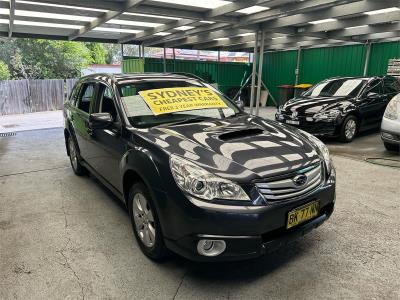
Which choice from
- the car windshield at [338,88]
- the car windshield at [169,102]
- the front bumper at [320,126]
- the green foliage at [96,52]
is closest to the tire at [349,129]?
the front bumper at [320,126]

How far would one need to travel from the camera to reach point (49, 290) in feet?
7.44

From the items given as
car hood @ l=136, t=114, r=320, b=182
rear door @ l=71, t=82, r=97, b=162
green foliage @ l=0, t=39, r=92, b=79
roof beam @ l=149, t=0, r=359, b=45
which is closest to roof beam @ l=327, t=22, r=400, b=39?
roof beam @ l=149, t=0, r=359, b=45

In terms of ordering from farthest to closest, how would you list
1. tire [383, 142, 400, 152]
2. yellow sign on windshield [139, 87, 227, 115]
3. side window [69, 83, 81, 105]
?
1. tire [383, 142, 400, 152]
2. side window [69, 83, 81, 105]
3. yellow sign on windshield [139, 87, 227, 115]

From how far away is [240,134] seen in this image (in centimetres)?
268

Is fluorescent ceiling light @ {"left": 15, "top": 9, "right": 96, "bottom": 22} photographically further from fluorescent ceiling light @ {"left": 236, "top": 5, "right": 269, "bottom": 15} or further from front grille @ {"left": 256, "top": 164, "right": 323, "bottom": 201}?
front grille @ {"left": 256, "top": 164, "right": 323, "bottom": 201}

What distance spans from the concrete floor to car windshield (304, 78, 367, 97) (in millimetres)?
3887

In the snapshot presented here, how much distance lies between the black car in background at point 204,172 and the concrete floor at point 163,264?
30cm

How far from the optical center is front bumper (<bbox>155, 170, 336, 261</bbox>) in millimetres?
1998

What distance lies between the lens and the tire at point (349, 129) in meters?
6.77

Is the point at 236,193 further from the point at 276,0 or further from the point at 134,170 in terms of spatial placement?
the point at 276,0

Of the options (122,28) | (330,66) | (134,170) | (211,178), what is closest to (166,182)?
(211,178)

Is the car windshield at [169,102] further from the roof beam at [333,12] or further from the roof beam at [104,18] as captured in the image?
the roof beam at [333,12]

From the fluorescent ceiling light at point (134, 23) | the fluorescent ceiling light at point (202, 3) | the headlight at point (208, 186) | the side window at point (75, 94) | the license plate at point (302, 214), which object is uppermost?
the fluorescent ceiling light at point (202, 3)

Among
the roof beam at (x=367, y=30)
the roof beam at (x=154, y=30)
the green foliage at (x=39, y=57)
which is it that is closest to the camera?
the roof beam at (x=154, y=30)
